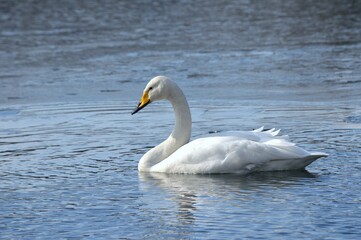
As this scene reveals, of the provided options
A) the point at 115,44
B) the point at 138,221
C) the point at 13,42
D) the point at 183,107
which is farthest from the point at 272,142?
the point at 13,42

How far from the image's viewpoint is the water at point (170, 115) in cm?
832

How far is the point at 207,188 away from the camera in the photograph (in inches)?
371

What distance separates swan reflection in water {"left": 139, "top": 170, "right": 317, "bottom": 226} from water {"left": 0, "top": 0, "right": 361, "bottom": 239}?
19 millimetres

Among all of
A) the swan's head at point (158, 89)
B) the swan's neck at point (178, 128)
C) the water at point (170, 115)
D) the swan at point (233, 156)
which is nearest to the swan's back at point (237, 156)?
the swan at point (233, 156)

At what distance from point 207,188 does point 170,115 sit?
4.22m

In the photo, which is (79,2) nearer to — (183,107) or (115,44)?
(115,44)

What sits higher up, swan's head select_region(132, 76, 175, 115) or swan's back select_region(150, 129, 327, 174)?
swan's head select_region(132, 76, 175, 115)

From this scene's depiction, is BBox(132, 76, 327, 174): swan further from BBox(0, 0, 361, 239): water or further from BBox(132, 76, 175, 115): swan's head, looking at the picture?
BBox(132, 76, 175, 115): swan's head

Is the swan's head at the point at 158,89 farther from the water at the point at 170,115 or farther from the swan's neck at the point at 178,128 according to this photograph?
the water at the point at 170,115

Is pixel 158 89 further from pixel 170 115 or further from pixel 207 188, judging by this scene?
pixel 170 115

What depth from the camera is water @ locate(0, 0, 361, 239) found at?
8320 millimetres

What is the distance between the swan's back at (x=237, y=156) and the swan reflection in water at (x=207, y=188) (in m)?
0.07

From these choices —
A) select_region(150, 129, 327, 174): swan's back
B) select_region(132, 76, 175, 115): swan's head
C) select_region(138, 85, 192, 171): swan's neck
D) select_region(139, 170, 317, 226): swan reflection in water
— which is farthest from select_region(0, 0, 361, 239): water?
select_region(132, 76, 175, 115): swan's head

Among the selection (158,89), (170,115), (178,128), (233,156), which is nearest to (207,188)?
(233,156)
